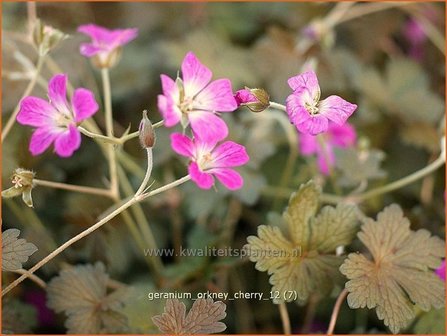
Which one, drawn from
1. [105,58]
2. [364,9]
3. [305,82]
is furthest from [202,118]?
[364,9]

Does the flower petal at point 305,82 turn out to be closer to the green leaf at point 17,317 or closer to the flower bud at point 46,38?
the flower bud at point 46,38

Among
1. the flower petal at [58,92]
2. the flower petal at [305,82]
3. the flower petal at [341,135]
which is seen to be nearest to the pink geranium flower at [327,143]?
the flower petal at [341,135]

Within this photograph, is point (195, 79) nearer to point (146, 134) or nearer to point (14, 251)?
point (146, 134)

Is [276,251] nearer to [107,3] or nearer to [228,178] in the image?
[228,178]

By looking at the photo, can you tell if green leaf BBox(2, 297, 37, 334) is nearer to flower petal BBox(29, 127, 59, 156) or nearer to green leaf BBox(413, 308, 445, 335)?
flower petal BBox(29, 127, 59, 156)

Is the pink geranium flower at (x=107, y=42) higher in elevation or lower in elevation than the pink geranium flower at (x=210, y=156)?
higher

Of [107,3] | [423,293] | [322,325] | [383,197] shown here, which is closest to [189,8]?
[107,3]

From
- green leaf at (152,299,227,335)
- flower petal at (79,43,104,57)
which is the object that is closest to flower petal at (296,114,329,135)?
green leaf at (152,299,227,335)
